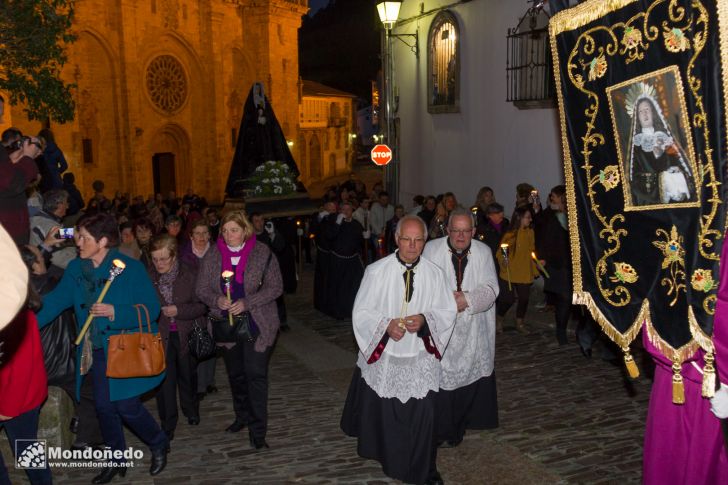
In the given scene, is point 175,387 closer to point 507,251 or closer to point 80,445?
point 80,445

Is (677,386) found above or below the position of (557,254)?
below

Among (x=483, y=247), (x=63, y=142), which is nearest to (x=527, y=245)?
(x=483, y=247)

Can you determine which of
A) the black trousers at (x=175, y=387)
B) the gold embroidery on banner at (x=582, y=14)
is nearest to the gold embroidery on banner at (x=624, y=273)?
the gold embroidery on banner at (x=582, y=14)

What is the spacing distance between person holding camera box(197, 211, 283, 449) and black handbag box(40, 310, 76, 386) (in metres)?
1.23

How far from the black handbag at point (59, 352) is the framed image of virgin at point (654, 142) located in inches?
189

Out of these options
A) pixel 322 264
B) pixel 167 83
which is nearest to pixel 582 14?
pixel 322 264

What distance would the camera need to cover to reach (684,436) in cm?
387

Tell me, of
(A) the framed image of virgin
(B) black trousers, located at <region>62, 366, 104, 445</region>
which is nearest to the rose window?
(B) black trousers, located at <region>62, 366, 104, 445</region>

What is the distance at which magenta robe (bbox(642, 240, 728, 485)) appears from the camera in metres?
3.75

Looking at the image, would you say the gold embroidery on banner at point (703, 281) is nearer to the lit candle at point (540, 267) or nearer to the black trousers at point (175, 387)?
the black trousers at point (175, 387)

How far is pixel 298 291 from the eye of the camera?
14320 millimetres

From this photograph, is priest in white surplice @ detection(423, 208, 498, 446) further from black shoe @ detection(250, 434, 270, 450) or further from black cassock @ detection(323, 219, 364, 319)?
black cassock @ detection(323, 219, 364, 319)

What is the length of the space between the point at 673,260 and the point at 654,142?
2.05 feet

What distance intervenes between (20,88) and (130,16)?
70.6 ft
